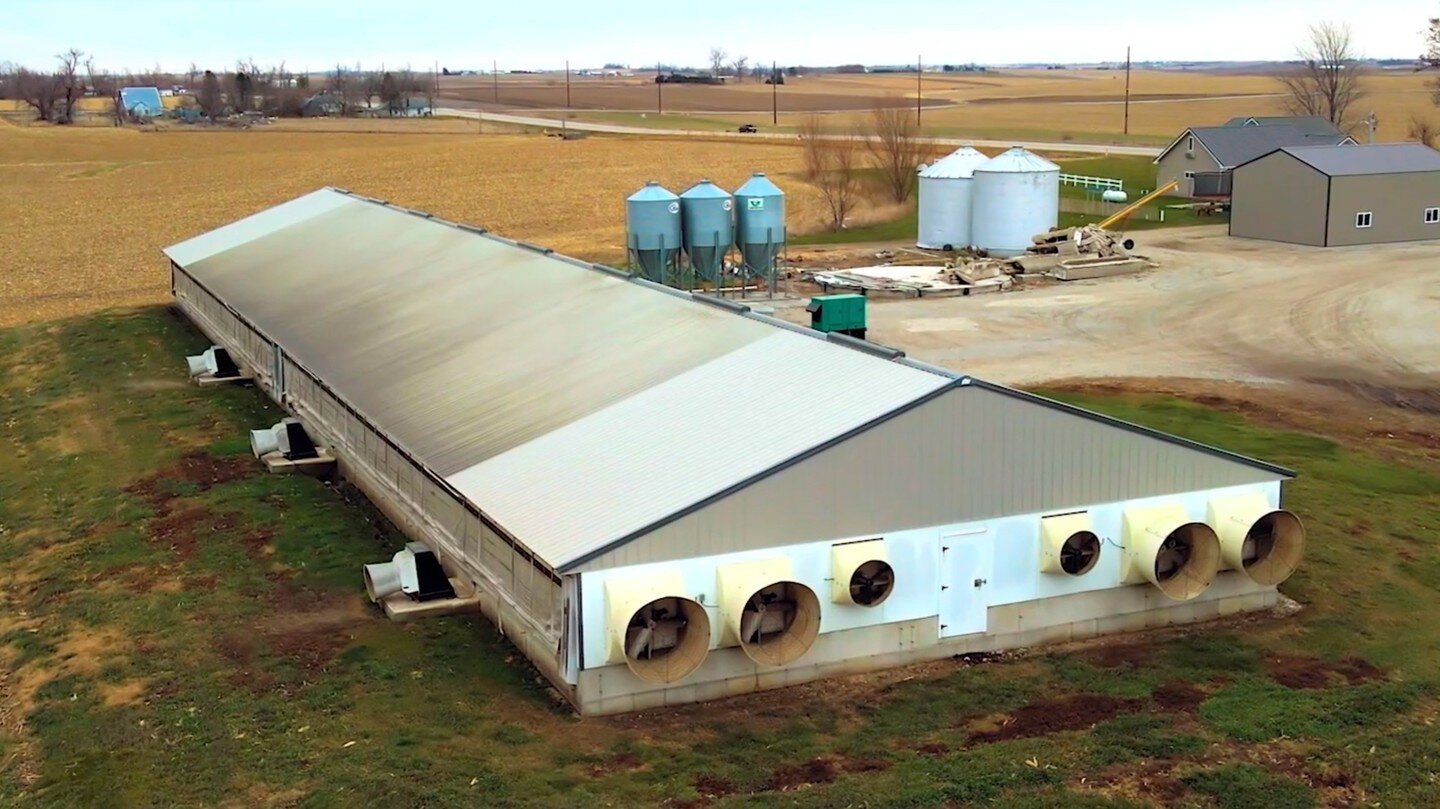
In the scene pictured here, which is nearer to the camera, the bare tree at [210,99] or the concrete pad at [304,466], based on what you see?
the concrete pad at [304,466]

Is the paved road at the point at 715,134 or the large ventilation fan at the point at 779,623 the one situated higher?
the paved road at the point at 715,134

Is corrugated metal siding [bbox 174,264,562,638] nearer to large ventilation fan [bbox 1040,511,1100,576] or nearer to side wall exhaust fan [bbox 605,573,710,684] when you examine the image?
side wall exhaust fan [bbox 605,573,710,684]

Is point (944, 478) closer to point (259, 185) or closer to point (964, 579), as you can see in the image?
point (964, 579)

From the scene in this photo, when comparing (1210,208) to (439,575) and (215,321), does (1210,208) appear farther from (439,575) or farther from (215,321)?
(439,575)

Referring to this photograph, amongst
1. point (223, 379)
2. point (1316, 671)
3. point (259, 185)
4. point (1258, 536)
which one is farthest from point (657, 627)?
point (259, 185)

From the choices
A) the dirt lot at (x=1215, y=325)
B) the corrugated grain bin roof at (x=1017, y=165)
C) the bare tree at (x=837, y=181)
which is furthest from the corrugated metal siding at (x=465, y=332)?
the bare tree at (x=837, y=181)

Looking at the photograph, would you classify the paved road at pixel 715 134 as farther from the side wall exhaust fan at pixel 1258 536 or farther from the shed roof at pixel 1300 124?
the side wall exhaust fan at pixel 1258 536

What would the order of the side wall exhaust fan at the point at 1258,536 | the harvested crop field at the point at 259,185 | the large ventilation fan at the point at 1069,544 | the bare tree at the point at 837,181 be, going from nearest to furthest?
the large ventilation fan at the point at 1069,544 < the side wall exhaust fan at the point at 1258,536 < the harvested crop field at the point at 259,185 < the bare tree at the point at 837,181
